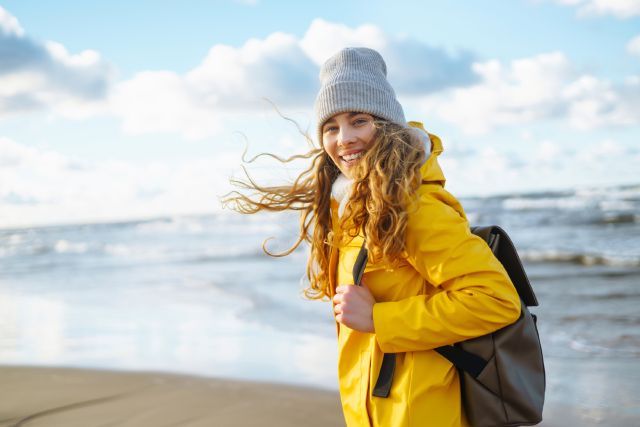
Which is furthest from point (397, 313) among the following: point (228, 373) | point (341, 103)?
point (228, 373)

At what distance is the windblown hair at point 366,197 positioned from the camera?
6.51 feet

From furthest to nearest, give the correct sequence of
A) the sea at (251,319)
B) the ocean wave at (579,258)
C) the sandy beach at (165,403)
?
the ocean wave at (579,258) → the sea at (251,319) → the sandy beach at (165,403)

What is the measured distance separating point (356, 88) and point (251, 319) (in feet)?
17.6

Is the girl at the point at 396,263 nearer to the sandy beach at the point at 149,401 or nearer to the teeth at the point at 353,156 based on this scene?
the teeth at the point at 353,156

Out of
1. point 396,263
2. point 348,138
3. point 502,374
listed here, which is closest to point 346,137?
point 348,138

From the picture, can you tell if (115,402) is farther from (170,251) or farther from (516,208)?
(516,208)

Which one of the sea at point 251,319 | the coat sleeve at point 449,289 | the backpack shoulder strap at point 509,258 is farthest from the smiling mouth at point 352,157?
the sea at point 251,319

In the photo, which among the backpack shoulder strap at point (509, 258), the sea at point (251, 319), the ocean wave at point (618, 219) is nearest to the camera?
the backpack shoulder strap at point (509, 258)

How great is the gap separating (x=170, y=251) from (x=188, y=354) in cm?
1313

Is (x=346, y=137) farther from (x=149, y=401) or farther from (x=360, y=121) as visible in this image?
(x=149, y=401)

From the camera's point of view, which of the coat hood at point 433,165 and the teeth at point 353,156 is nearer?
the coat hood at point 433,165

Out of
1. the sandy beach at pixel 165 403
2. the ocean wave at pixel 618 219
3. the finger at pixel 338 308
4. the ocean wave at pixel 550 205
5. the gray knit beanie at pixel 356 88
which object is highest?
the ocean wave at pixel 550 205

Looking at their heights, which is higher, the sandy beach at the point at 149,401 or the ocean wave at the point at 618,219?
the ocean wave at the point at 618,219

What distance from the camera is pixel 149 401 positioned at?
4.20m
